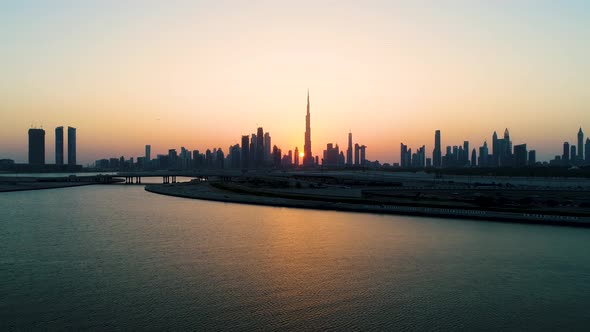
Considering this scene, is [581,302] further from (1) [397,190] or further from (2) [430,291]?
(1) [397,190]

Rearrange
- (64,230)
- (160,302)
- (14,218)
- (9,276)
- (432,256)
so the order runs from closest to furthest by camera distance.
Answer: (160,302)
(9,276)
(432,256)
(64,230)
(14,218)

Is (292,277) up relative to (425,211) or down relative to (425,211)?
down

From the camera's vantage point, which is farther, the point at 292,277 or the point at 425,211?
the point at 425,211

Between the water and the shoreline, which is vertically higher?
the shoreline

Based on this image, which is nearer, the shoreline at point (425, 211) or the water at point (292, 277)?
the water at point (292, 277)

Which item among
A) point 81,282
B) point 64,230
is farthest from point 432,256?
point 64,230

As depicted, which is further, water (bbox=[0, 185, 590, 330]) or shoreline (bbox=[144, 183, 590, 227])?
shoreline (bbox=[144, 183, 590, 227])

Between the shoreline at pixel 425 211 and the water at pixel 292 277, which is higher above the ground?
the shoreline at pixel 425 211

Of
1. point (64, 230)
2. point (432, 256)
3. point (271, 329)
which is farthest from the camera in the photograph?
point (64, 230)
